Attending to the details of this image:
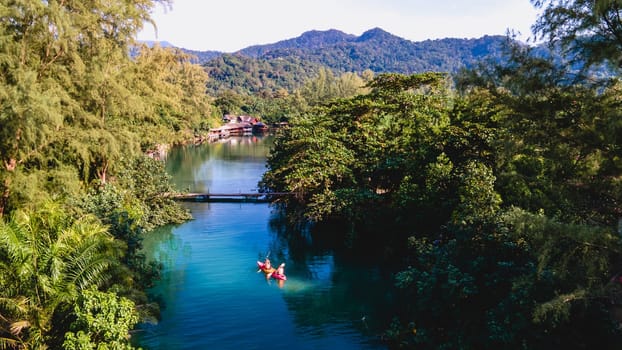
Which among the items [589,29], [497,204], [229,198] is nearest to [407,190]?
[497,204]

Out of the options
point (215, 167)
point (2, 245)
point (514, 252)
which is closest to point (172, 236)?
point (2, 245)

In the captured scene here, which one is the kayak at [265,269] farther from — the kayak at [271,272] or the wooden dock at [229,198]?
the wooden dock at [229,198]

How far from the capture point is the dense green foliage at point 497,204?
7.03 metres

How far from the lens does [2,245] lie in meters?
9.27

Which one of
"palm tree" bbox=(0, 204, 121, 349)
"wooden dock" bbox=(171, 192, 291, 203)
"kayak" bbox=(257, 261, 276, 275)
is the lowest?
"kayak" bbox=(257, 261, 276, 275)

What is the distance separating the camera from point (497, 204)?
12.1 m

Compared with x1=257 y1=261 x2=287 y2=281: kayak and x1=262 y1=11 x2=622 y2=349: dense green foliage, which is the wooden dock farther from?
x1=257 y1=261 x2=287 y2=281: kayak

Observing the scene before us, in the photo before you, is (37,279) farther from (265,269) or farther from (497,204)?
(497,204)

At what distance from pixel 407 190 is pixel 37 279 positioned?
10504 millimetres

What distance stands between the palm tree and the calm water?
2.65 metres

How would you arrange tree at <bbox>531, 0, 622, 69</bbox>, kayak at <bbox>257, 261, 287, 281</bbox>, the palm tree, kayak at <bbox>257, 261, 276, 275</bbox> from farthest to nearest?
kayak at <bbox>257, 261, 276, 275</bbox>
kayak at <bbox>257, 261, 287, 281</bbox>
the palm tree
tree at <bbox>531, 0, 622, 69</bbox>

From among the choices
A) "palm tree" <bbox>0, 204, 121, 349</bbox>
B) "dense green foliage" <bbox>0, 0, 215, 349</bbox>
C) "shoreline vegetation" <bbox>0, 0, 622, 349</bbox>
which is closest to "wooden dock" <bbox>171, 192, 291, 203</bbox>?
"shoreline vegetation" <bbox>0, 0, 622, 349</bbox>

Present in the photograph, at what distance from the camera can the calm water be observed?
38.6ft

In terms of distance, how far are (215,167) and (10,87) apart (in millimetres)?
29528
